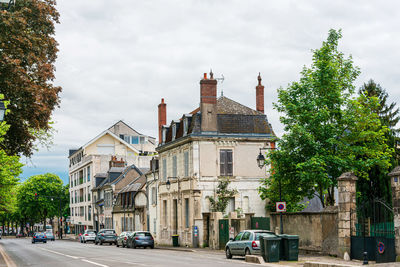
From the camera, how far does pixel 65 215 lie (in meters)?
114

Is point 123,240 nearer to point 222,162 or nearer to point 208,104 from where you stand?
point 222,162

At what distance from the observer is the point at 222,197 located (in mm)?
41594

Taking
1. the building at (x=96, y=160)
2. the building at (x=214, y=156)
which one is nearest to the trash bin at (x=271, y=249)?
the building at (x=214, y=156)

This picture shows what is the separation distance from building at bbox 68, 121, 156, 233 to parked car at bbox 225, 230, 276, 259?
195 ft

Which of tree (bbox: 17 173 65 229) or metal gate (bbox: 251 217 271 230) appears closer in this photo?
metal gate (bbox: 251 217 271 230)

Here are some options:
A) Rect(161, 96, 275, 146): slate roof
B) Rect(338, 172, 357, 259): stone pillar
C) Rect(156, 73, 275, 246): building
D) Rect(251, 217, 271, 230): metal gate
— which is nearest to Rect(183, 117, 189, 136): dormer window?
Rect(156, 73, 275, 246): building

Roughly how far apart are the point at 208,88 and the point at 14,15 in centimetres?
1952

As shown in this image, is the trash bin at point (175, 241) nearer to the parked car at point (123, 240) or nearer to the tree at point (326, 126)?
the parked car at point (123, 240)

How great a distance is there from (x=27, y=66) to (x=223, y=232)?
1620 cm

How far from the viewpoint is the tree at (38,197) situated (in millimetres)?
104812

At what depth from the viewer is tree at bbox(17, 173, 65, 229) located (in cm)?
10481

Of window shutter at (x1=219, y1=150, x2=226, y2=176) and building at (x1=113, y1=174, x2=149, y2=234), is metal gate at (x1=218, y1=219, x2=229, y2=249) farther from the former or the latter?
building at (x1=113, y1=174, x2=149, y2=234)

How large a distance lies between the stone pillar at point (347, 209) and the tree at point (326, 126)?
7.92m

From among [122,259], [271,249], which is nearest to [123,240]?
[122,259]
